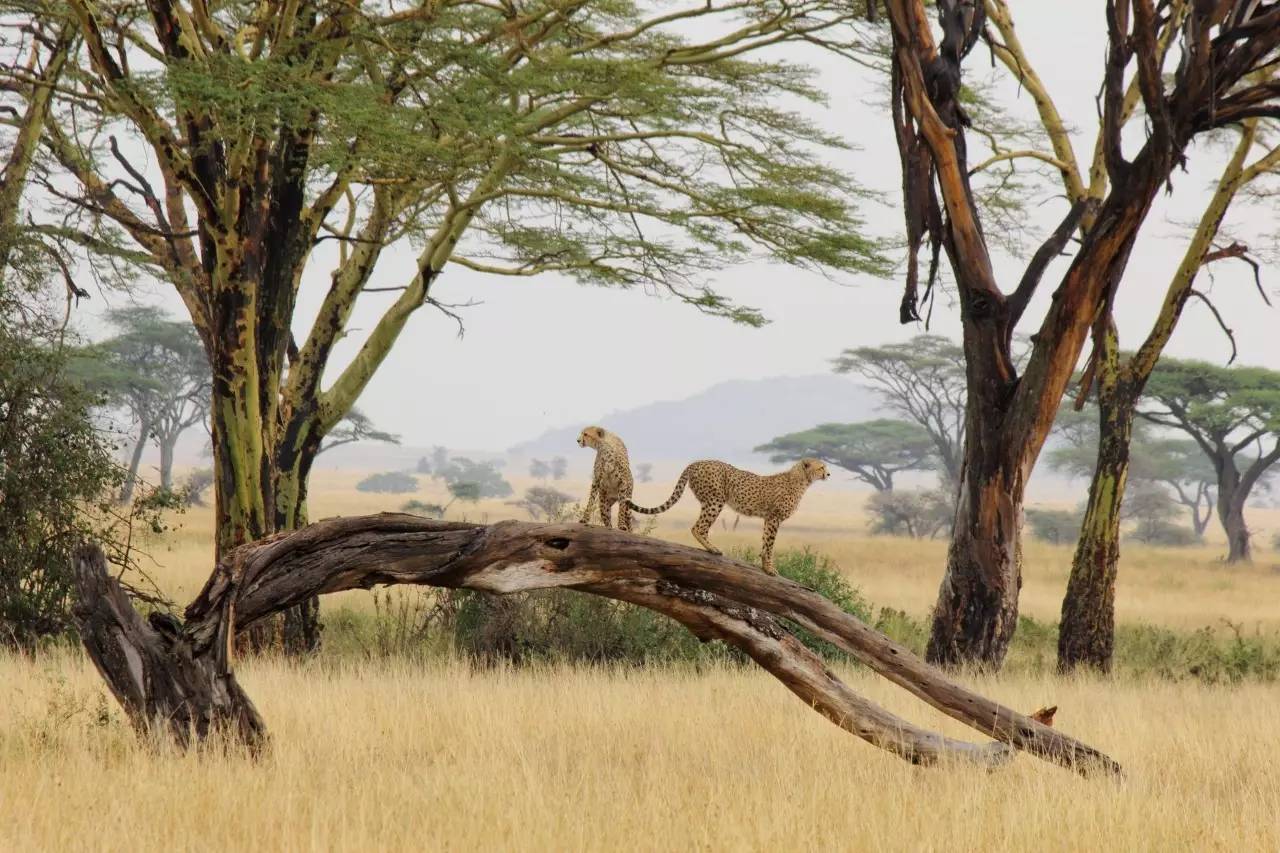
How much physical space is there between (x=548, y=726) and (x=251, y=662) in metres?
3.52

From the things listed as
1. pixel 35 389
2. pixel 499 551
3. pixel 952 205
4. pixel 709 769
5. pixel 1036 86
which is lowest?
pixel 709 769

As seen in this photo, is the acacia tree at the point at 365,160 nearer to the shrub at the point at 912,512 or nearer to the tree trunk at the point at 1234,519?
the tree trunk at the point at 1234,519

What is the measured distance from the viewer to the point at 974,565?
33.3 ft

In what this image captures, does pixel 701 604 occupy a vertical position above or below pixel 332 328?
below

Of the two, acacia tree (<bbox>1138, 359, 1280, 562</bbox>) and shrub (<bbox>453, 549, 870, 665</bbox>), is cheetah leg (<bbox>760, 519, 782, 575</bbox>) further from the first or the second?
acacia tree (<bbox>1138, 359, 1280, 562</bbox>)

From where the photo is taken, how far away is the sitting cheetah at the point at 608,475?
319 inches

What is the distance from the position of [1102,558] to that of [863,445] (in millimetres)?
47191

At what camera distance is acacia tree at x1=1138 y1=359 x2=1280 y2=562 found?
32625mm

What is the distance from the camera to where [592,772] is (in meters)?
6.11

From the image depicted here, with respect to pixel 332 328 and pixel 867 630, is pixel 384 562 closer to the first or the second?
pixel 867 630

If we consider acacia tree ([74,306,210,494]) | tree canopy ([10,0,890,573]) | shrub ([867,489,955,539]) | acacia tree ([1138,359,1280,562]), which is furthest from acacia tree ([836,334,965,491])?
tree canopy ([10,0,890,573])

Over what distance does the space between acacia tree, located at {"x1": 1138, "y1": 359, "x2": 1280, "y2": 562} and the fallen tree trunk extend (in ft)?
95.2

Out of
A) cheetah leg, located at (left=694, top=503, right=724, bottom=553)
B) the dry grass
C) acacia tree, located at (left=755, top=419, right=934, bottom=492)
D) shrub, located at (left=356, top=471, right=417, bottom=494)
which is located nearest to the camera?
the dry grass

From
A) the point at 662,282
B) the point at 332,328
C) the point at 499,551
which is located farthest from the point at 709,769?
the point at 662,282
